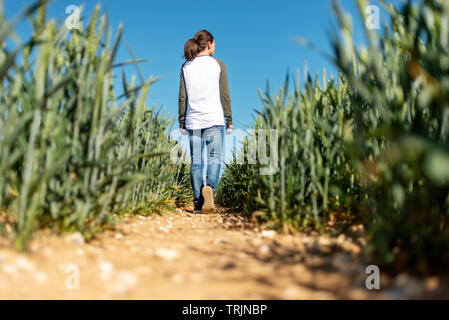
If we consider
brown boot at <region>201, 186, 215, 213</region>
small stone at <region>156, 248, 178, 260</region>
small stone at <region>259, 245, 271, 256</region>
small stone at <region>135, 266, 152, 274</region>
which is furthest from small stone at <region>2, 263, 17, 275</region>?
brown boot at <region>201, 186, 215, 213</region>

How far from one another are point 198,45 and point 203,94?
514 mm

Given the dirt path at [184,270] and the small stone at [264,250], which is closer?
the dirt path at [184,270]

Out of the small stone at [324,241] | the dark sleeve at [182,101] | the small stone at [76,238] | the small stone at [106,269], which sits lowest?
the small stone at [106,269]

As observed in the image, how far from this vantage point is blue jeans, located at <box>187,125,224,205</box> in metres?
3.06

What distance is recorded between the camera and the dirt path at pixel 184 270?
798 mm

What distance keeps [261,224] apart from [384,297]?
1067 mm

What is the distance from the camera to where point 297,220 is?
1.53m

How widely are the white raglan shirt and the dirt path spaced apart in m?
1.81

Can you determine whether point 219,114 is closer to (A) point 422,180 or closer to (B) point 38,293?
(A) point 422,180

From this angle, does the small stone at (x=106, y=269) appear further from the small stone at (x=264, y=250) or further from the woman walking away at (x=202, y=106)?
the woman walking away at (x=202, y=106)

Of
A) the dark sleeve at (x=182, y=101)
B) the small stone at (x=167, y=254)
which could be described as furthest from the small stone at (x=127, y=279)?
the dark sleeve at (x=182, y=101)

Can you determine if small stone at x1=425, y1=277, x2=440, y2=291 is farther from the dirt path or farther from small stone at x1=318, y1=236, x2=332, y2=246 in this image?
small stone at x1=318, y1=236, x2=332, y2=246

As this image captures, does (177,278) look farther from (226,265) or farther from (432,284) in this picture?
(432,284)

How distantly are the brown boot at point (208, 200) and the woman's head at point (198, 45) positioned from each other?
1.30m
